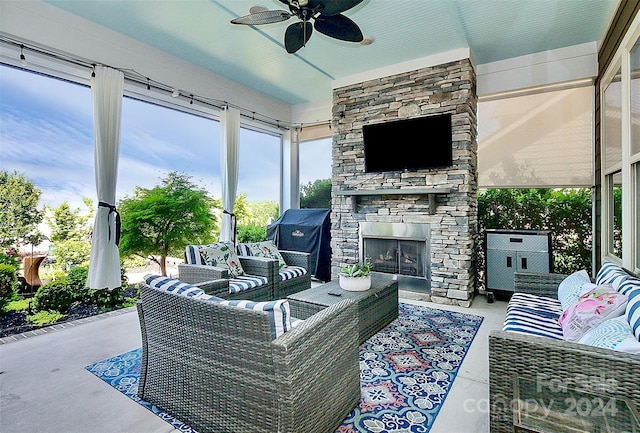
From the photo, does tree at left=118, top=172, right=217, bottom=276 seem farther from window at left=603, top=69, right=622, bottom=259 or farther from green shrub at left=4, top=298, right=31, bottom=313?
window at left=603, top=69, right=622, bottom=259

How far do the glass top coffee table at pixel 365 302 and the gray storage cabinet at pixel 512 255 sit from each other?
5.51 ft

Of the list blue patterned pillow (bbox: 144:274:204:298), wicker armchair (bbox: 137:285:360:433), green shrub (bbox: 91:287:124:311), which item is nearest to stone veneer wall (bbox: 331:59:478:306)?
wicker armchair (bbox: 137:285:360:433)

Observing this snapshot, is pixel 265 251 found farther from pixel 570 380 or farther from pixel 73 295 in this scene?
pixel 570 380

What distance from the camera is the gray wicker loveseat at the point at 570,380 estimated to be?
1.18 meters

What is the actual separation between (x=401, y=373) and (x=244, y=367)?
135 cm

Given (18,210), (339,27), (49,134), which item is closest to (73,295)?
(18,210)

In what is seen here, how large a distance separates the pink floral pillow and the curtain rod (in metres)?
4.76

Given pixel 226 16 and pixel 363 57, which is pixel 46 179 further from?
pixel 363 57

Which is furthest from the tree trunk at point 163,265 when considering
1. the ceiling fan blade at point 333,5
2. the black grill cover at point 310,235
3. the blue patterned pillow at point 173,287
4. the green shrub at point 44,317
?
the ceiling fan blade at point 333,5

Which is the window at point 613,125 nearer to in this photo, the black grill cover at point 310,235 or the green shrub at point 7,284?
the black grill cover at point 310,235

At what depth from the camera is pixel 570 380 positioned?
1401mm

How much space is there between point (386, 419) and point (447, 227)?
115 inches

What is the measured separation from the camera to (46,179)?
3393 millimetres

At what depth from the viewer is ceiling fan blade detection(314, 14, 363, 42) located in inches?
98.7
